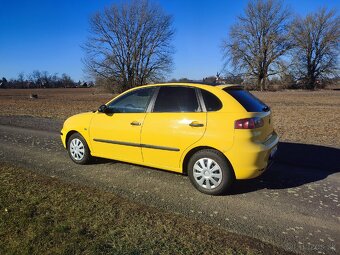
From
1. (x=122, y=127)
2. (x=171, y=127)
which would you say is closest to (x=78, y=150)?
(x=122, y=127)

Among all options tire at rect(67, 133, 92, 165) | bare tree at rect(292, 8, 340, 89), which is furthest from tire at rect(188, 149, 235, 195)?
bare tree at rect(292, 8, 340, 89)

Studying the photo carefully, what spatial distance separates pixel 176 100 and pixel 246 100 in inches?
43.5

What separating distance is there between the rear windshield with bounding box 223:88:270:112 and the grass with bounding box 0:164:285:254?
1.97m

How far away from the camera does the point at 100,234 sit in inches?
135

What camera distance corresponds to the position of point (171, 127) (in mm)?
4930

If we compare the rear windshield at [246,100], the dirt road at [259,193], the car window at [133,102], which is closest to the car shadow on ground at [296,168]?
the dirt road at [259,193]

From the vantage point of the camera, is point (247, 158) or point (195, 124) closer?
point (247, 158)

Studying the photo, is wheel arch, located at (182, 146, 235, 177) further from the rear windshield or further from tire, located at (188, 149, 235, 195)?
the rear windshield

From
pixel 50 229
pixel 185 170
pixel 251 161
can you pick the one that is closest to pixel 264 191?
pixel 251 161

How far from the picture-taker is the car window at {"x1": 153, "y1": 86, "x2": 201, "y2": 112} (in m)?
4.90

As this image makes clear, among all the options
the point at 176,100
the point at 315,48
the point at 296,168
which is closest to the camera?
the point at 176,100

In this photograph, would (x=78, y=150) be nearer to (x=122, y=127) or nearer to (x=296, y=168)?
(x=122, y=127)

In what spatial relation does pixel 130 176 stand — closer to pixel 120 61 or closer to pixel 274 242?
pixel 274 242

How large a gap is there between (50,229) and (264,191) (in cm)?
313
